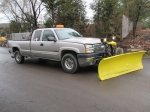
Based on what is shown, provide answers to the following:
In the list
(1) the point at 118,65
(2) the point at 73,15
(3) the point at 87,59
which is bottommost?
(1) the point at 118,65

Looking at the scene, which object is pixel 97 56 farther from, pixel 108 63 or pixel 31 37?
pixel 31 37

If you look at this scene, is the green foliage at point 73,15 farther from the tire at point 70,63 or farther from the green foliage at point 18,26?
the green foliage at point 18,26

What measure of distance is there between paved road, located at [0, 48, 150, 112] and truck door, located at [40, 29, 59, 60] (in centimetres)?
108

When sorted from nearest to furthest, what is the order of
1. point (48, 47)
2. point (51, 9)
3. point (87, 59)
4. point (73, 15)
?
1. point (87, 59)
2. point (48, 47)
3. point (73, 15)
4. point (51, 9)

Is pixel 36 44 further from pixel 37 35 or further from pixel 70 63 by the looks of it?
pixel 70 63

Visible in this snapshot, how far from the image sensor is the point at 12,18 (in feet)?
102

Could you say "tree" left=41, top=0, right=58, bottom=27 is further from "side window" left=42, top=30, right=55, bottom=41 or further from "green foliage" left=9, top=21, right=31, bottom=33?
"side window" left=42, top=30, right=55, bottom=41

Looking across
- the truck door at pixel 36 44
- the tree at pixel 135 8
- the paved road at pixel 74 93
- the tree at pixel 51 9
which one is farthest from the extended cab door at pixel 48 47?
the tree at pixel 51 9

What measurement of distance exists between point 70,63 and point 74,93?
237cm

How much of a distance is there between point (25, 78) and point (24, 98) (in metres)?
2.10

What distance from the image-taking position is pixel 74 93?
15.8ft

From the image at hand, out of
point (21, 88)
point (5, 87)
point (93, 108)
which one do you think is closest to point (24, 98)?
point (21, 88)

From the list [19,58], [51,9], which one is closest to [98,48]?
[19,58]

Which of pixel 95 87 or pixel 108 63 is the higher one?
pixel 108 63
